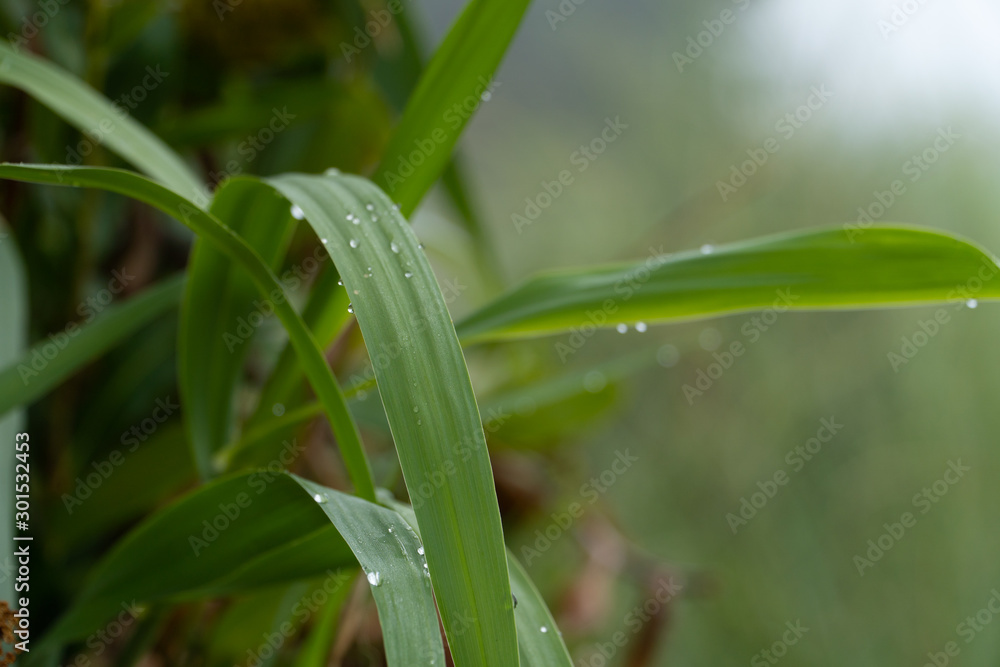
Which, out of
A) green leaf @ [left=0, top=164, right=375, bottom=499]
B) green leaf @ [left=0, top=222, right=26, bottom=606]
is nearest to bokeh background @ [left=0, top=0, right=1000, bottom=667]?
green leaf @ [left=0, top=222, right=26, bottom=606]

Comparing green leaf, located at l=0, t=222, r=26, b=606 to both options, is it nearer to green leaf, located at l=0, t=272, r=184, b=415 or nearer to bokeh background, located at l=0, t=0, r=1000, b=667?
green leaf, located at l=0, t=272, r=184, b=415

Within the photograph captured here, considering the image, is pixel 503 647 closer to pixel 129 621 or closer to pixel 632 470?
pixel 129 621

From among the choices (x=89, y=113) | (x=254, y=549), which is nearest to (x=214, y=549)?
(x=254, y=549)

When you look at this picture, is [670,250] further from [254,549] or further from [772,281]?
[254,549]

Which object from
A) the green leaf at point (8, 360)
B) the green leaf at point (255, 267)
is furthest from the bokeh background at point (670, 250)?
the green leaf at point (255, 267)

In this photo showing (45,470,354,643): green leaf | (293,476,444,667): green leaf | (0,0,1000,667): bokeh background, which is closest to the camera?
(293,476,444,667): green leaf

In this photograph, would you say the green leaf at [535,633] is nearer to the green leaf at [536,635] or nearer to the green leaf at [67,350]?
the green leaf at [536,635]
